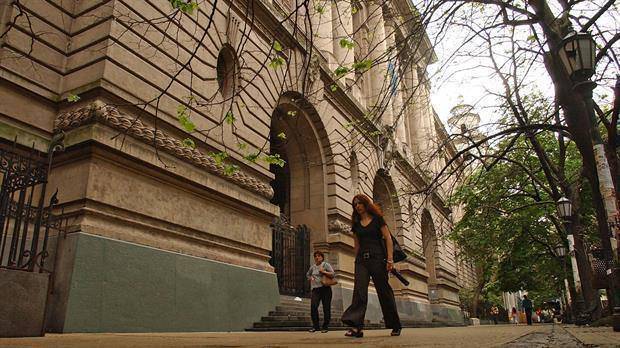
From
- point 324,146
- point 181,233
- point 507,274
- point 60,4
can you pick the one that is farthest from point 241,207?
point 507,274

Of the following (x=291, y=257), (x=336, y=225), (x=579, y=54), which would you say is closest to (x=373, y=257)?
(x=579, y=54)

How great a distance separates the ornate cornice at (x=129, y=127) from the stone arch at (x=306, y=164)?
21.0 feet

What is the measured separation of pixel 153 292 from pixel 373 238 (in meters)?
4.18

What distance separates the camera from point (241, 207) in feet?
37.0

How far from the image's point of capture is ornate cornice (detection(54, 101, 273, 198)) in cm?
816

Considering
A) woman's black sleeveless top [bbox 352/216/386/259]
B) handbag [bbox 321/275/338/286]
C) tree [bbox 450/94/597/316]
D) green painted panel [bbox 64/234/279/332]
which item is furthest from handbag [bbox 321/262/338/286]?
tree [bbox 450/94/597/316]

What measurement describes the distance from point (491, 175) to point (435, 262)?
1201 cm

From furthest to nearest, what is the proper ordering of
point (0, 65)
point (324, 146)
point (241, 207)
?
point (324, 146) < point (241, 207) < point (0, 65)

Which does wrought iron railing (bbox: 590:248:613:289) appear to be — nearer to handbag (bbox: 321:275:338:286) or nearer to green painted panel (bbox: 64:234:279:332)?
handbag (bbox: 321:275:338:286)

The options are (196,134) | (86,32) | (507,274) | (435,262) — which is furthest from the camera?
(435,262)

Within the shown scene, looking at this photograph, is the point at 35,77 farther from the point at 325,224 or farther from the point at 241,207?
the point at 325,224

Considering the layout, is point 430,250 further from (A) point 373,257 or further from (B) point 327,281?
(A) point 373,257

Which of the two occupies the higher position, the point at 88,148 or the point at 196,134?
the point at 196,134

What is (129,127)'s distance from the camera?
716 cm
